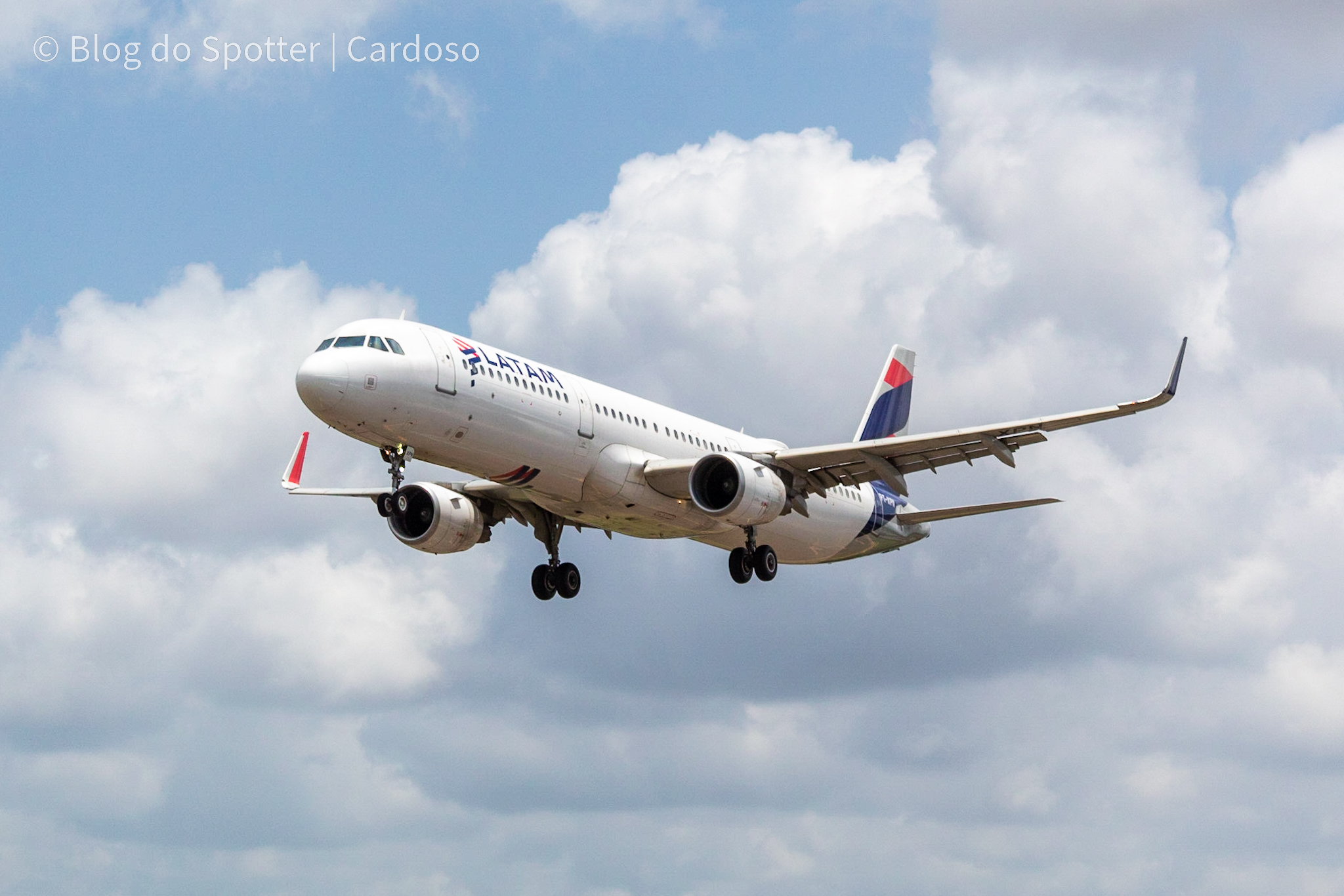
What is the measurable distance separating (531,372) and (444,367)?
131 inches

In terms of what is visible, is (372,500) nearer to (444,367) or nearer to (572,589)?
(572,589)

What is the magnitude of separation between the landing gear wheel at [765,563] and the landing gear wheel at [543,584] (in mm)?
6148

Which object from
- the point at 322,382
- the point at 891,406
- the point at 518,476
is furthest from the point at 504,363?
the point at 891,406

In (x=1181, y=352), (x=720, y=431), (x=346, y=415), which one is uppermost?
(x=720, y=431)

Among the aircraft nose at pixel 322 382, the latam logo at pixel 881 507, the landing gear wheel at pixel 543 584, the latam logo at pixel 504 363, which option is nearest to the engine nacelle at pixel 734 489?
the latam logo at pixel 504 363

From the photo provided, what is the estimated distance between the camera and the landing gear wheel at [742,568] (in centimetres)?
4872

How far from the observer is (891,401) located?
6016cm

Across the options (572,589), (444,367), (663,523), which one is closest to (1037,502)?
(663,523)

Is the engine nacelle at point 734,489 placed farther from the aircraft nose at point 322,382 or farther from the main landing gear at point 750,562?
the aircraft nose at point 322,382

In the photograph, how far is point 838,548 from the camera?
54312mm

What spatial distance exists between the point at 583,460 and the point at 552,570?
765 cm

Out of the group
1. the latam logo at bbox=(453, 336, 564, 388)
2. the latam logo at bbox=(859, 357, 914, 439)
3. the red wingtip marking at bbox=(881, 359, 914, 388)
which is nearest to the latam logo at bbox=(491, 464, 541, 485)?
the latam logo at bbox=(453, 336, 564, 388)

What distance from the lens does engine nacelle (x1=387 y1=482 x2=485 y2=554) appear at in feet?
157

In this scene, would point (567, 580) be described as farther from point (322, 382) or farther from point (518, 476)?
point (322, 382)
